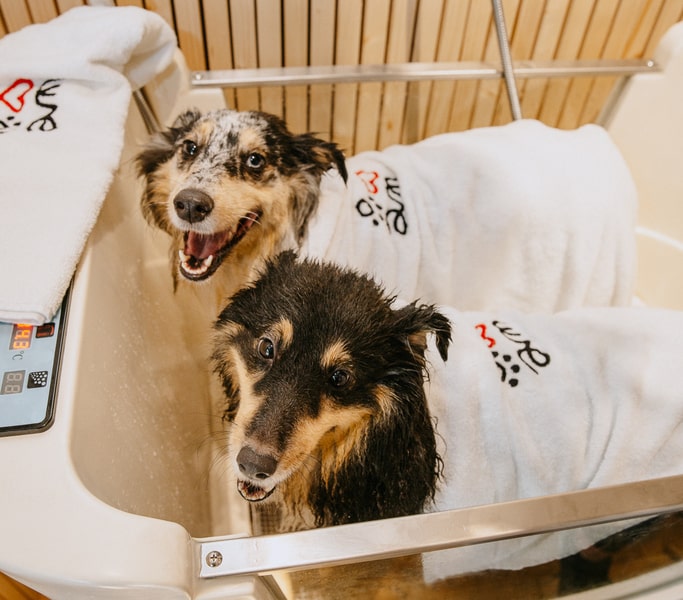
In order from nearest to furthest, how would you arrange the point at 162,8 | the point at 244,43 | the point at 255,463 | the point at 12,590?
the point at 255,463, the point at 12,590, the point at 162,8, the point at 244,43

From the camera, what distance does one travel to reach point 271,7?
1554 millimetres

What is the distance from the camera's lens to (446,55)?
177 cm

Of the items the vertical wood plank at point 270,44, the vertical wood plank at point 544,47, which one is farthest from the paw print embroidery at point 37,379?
the vertical wood plank at point 544,47

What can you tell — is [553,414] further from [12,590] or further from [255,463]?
[12,590]

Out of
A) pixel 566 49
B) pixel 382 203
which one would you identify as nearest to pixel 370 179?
pixel 382 203

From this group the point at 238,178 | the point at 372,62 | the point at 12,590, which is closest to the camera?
the point at 12,590

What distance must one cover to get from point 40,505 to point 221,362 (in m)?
0.40

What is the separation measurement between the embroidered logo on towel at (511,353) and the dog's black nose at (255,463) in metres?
0.51

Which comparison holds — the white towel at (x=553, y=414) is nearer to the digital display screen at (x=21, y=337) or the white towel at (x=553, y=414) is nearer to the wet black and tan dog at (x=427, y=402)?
the wet black and tan dog at (x=427, y=402)

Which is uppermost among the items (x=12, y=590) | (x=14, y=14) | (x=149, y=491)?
(x=14, y=14)

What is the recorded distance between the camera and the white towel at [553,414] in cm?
106

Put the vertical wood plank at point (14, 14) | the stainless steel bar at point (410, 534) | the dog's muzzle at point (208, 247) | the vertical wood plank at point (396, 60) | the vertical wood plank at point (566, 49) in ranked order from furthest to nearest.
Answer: the vertical wood plank at point (566, 49)
the vertical wood plank at point (396, 60)
the vertical wood plank at point (14, 14)
the dog's muzzle at point (208, 247)
the stainless steel bar at point (410, 534)

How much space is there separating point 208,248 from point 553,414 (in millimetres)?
852

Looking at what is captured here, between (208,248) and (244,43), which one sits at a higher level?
(244,43)
